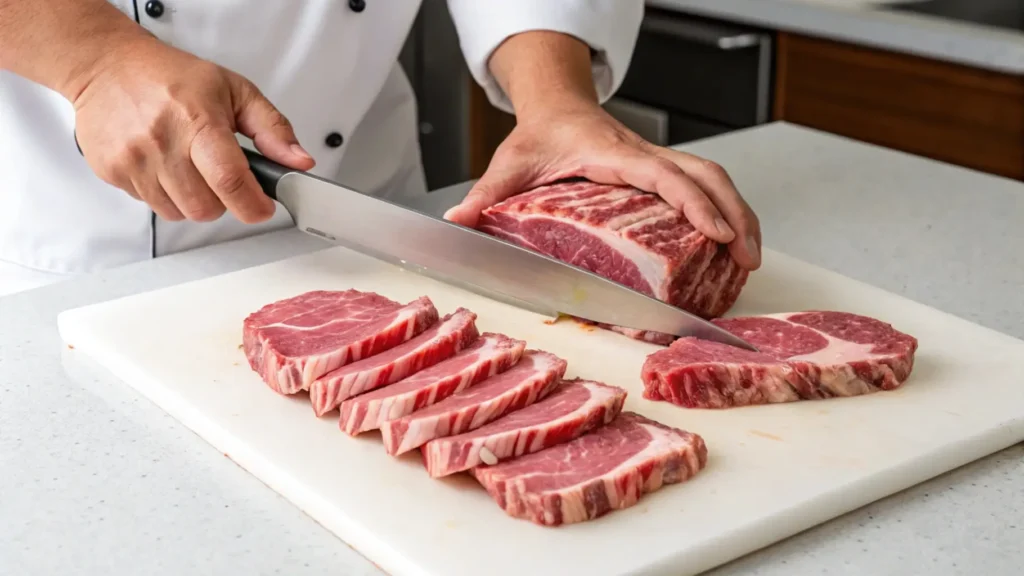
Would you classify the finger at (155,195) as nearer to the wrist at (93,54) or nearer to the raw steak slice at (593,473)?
the wrist at (93,54)

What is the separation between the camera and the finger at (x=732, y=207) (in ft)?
5.42

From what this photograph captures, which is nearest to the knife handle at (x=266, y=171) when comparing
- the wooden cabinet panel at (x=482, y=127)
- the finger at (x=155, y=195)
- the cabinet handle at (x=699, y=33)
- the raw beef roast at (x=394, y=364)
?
the finger at (x=155, y=195)

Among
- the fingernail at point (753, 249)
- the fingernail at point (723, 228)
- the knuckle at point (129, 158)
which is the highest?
the knuckle at point (129, 158)

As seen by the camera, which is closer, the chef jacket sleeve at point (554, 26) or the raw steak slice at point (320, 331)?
the raw steak slice at point (320, 331)

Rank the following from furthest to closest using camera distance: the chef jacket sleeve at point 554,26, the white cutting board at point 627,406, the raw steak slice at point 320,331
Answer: the chef jacket sleeve at point 554,26 → the raw steak slice at point 320,331 → the white cutting board at point 627,406

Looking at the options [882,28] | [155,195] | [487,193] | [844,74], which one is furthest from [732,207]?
[844,74]

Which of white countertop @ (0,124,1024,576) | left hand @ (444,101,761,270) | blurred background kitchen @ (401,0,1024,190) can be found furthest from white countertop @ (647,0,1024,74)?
left hand @ (444,101,761,270)

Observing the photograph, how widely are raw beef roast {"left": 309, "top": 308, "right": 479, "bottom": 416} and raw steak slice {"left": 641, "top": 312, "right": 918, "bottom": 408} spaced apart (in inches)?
9.1

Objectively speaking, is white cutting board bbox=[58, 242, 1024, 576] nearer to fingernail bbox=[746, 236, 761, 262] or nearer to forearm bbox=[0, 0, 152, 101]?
fingernail bbox=[746, 236, 761, 262]

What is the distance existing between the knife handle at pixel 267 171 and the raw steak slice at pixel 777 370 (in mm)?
586

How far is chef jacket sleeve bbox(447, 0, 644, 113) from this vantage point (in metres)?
2.10

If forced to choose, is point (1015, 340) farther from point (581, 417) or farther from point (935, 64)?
point (935, 64)

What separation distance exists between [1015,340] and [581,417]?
2.21 ft

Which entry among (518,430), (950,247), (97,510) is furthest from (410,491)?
(950,247)
